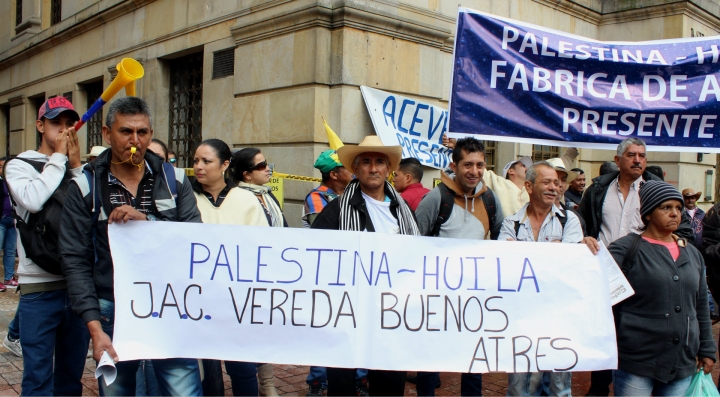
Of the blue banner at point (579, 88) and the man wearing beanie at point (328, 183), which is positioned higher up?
the blue banner at point (579, 88)

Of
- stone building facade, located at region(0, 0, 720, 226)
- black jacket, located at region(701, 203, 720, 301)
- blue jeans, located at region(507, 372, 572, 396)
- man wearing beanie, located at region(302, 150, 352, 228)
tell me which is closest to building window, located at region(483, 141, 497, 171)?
stone building facade, located at region(0, 0, 720, 226)

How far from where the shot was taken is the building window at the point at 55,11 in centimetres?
1419

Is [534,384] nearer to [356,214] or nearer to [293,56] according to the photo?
[356,214]

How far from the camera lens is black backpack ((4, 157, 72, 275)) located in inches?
121

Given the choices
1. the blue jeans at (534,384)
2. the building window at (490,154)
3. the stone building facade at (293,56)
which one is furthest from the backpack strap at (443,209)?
the building window at (490,154)

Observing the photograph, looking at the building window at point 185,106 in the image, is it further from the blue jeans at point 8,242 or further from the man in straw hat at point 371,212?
the man in straw hat at point 371,212

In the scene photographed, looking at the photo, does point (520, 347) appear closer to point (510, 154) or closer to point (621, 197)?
point (621, 197)

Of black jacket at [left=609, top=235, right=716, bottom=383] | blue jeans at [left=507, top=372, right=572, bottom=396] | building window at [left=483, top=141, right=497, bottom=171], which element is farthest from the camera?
building window at [left=483, top=141, right=497, bottom=171]

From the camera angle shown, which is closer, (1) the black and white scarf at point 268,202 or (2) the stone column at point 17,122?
(1) the black and white scarf at point 268,202

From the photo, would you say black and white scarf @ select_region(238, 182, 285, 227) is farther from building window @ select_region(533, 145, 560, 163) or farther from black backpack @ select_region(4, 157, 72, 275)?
building window @ select_region(533, 145, 560, 163)

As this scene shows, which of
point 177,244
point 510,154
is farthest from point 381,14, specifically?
point 177,244

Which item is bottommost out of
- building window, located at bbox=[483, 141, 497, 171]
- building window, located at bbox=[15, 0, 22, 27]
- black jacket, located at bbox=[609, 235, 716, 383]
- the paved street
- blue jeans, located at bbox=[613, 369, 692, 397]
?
the paved street

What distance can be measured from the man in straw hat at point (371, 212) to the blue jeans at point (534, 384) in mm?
753

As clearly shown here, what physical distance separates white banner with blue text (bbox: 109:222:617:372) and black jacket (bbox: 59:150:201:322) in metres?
0.13
